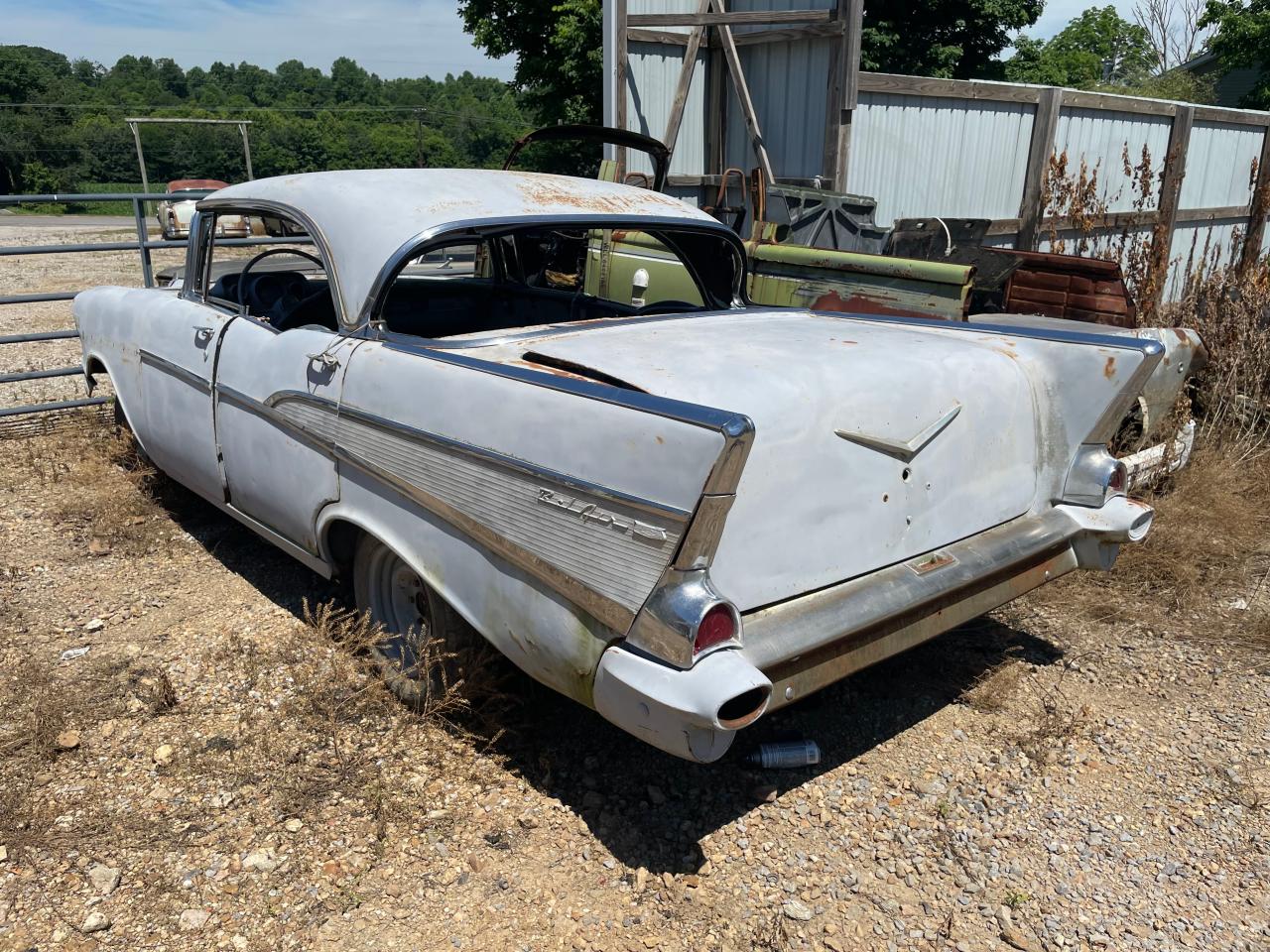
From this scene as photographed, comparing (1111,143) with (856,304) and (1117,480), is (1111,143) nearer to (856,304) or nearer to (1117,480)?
(856,304)

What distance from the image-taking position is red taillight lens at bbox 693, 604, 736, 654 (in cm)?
215

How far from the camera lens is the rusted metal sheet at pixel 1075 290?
18.4ft

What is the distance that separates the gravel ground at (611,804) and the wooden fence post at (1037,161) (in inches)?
256

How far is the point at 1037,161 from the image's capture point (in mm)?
9336

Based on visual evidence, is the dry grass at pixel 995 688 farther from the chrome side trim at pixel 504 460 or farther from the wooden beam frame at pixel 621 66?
the wooden beam frame at pixel 621 66

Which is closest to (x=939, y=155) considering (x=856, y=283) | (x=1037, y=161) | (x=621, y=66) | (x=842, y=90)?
(x=1037, y=161)

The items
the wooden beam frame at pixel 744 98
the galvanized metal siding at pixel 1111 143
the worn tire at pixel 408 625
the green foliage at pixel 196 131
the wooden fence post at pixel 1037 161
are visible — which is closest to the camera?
the worn tire at pixel 408 625

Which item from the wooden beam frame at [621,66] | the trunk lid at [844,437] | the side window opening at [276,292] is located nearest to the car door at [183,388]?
the side window opening at [276,292]

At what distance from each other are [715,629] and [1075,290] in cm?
450

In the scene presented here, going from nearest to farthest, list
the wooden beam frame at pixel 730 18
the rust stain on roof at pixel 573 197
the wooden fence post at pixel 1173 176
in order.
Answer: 1. the rust stain on roof at pixel 573 197
2. the wooden beam frame at pixel 730 18
3. the wooden fence post at pixel 1173 176

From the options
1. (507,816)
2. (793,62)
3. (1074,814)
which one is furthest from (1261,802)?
(793,62)

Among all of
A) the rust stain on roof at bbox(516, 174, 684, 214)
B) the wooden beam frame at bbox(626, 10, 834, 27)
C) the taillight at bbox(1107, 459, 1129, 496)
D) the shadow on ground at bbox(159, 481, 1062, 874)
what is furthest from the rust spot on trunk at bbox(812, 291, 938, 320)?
the wooden beam frame at bbox(626, 10, 834, 27)

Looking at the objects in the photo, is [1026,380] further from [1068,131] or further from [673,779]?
[1068,131]

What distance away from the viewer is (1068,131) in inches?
374
